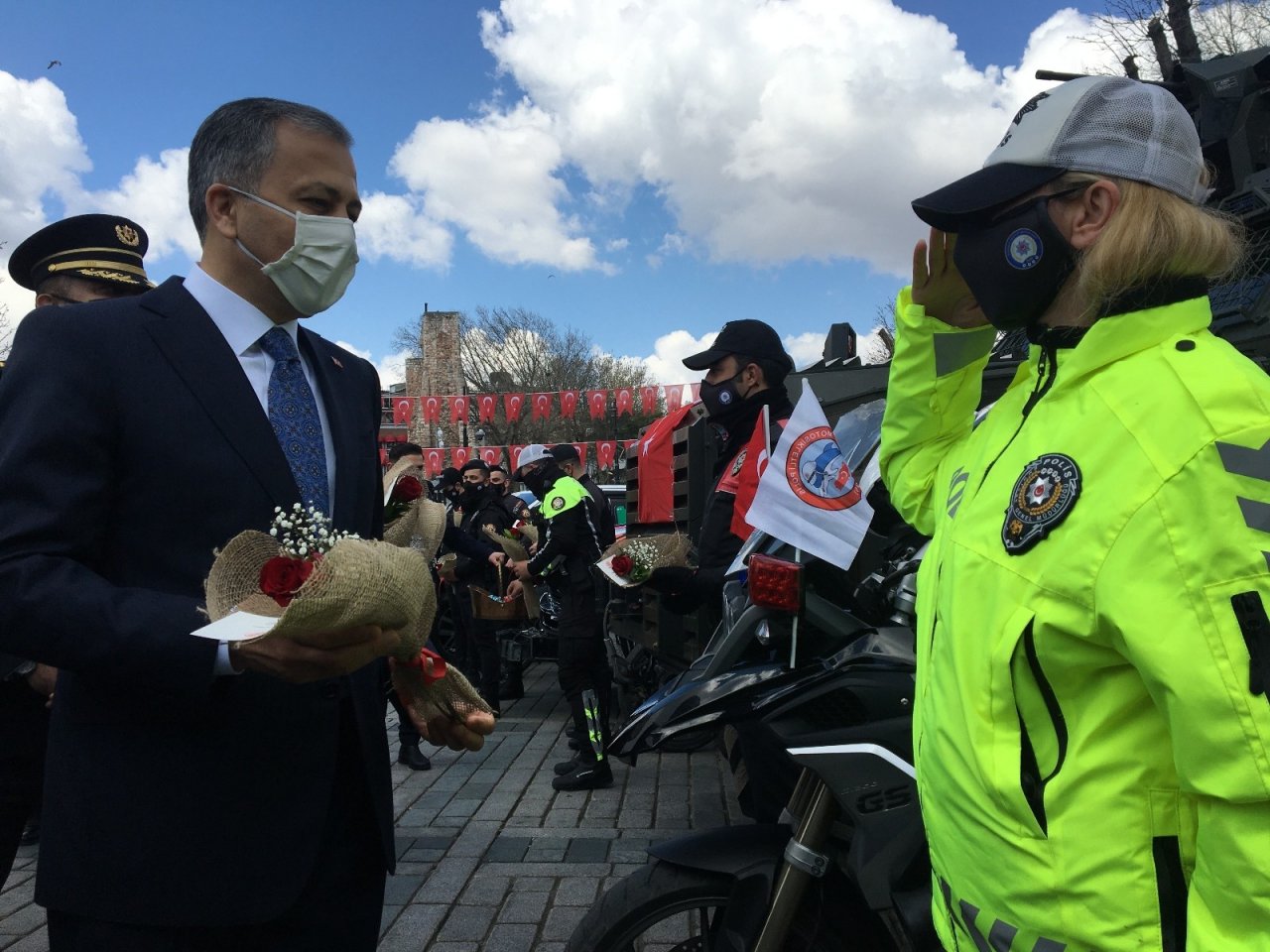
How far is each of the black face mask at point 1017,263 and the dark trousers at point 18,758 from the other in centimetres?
237

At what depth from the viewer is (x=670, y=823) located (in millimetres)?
5039

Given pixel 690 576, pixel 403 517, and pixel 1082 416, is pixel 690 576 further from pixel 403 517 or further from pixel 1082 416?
pixel 1082 416

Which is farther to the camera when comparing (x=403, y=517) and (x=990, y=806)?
(x=403, y=517)

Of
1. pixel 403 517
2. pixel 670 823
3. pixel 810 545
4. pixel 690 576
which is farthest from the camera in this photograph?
pixel 670 823

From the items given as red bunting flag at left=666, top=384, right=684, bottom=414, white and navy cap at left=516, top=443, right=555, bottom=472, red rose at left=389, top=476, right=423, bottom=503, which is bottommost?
red rose at left=389, top=476, right=423, bottom=503

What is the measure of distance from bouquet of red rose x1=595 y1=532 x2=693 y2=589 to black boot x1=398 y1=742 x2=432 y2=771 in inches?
98.5

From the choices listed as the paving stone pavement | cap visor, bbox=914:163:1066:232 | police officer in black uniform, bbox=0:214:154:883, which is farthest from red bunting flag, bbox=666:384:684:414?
cap visor, bbox=914:163:1066:232

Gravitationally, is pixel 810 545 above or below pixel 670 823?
above

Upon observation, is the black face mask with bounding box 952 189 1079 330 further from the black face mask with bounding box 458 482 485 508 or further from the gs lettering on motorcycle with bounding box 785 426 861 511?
the black face mask with bounding box 458 482 485 508

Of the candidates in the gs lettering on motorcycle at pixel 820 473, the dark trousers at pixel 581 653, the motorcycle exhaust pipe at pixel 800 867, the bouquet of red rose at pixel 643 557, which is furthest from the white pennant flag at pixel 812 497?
the dark trousers at pixel 581 653

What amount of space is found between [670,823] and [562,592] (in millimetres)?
1966

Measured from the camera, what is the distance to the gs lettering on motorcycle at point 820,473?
7.77 feet

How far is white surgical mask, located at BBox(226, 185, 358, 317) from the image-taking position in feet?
5.85

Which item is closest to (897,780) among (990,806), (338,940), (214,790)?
(990,806)
